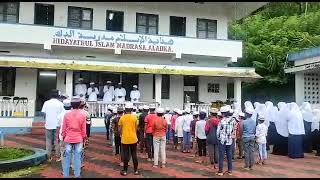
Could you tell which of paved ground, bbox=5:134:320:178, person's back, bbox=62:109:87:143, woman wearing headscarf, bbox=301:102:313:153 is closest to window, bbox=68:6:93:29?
paved ground, bbox=5:134:320:178

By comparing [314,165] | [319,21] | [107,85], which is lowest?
[314,165]

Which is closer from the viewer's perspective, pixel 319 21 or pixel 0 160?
pixel 0 160

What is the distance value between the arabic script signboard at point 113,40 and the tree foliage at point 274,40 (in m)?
7.66

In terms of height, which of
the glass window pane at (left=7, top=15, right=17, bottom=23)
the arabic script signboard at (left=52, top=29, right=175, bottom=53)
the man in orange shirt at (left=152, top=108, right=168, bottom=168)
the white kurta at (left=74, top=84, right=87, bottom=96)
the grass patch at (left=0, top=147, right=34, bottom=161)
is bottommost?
the grass patch at (left=0, top=147, right=34, bottom=161)

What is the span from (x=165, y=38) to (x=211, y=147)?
12717 mm

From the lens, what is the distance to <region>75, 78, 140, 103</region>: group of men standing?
21.3 m

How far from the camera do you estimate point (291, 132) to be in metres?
14.3

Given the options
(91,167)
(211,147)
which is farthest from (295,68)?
(91,167)

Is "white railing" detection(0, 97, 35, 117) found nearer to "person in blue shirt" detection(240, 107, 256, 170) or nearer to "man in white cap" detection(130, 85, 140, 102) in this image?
"man in white cap" detection(130, 85, 140, 102)

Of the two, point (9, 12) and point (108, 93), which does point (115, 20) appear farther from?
point (9, 12)

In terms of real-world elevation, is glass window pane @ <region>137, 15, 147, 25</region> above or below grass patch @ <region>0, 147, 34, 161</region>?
above

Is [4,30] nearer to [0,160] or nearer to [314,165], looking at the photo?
[0,160]

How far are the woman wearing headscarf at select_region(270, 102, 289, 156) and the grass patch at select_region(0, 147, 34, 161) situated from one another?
8.17 m

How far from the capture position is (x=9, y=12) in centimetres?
2234
